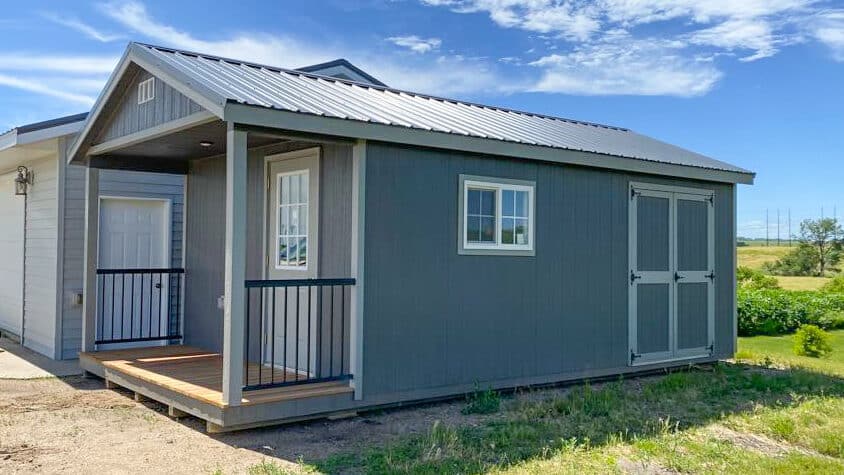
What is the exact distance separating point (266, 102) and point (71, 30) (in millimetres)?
8318

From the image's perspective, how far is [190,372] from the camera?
6758 millimetres

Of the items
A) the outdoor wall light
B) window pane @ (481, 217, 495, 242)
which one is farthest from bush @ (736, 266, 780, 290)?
the outdoor wall light

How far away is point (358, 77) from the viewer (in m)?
11.1

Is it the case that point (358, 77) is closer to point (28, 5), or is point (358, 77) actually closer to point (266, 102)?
point (28, 5)

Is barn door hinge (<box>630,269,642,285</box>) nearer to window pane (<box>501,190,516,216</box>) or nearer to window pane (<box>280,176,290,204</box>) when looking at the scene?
window pane (<box>501,190,516,216</box>)

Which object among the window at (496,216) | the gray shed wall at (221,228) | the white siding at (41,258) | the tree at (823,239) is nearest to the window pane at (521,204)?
the window at (496,216)

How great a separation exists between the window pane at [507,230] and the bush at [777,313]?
400 inches

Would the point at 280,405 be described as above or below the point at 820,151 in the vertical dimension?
below

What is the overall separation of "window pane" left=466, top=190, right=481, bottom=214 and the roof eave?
40 cm

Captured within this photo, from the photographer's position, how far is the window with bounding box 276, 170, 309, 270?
6.84 metres

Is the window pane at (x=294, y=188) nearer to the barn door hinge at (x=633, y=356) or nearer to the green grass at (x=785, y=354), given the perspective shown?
the barn door hinge at (x=633, y=356)

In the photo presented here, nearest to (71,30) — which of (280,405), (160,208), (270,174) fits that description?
(160,208)

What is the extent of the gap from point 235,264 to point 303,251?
1.59 metres

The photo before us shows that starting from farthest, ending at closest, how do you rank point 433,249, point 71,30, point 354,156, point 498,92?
point 498,92
point 71,30
point 433,249
point 354,156
